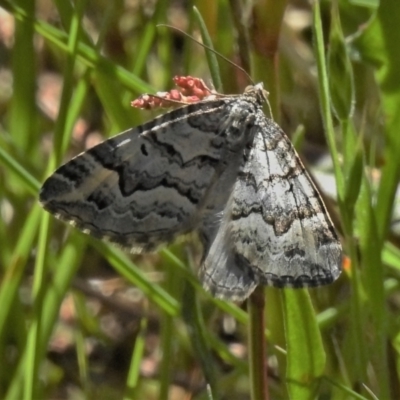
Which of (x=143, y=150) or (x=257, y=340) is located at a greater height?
(x=143, y=150)

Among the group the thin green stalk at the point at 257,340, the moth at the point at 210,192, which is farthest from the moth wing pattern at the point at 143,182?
the thin green stalk at the point at 257,340

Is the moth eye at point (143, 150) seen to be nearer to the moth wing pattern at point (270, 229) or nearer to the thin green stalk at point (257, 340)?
the moth wing pattern at point (270, 229)

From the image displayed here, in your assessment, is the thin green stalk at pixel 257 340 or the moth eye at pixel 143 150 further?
the moth eye at pixel 143 150

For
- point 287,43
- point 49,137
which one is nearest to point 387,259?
point 287,43

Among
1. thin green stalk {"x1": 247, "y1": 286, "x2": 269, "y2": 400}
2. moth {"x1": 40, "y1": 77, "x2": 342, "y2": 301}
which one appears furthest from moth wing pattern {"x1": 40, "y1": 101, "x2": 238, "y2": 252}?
thin green stalk {"x1": 247, "y1": 286, "x2": 269, "y2": 400}

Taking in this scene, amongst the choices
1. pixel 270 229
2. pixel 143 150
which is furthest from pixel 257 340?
pixel 143 150

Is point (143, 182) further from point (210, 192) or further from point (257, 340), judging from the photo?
point (257, 340)

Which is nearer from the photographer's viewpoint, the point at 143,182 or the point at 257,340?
the point at 257,340

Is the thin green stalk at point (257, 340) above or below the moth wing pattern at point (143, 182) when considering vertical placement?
below
